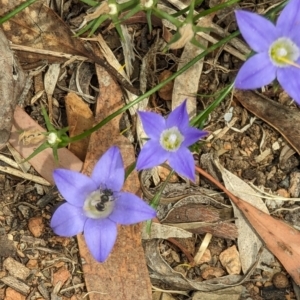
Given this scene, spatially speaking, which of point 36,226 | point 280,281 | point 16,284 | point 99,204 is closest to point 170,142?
point 99,204

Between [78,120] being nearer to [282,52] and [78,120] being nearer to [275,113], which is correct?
[275,113]

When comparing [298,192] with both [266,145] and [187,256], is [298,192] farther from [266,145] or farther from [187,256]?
[187,256]

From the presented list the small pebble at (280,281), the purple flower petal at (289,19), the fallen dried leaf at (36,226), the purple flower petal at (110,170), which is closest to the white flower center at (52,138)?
the purple flower petal at (110,170)

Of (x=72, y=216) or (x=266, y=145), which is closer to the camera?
(x=72, y=216)

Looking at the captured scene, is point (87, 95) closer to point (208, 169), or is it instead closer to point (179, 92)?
point (179, 92)

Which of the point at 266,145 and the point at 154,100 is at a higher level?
the point at 154,100

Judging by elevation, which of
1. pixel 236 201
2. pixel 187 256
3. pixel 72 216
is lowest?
pixel 187 256

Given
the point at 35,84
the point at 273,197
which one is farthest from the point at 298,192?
the point at 35,84

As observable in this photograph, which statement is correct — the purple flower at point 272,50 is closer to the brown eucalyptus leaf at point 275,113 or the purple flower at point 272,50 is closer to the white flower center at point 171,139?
→ the white flower center at point 171,139
